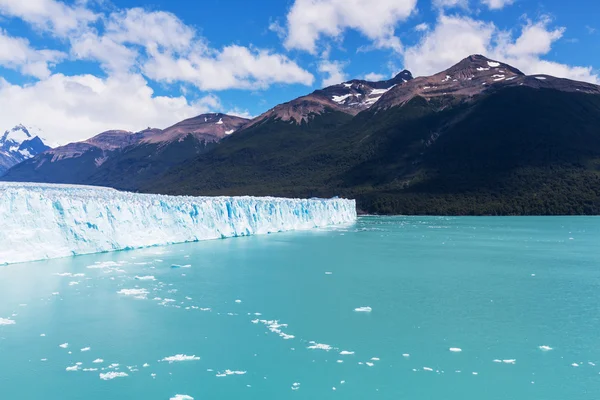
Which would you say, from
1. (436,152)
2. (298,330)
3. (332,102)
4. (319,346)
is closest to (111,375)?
(319,346)

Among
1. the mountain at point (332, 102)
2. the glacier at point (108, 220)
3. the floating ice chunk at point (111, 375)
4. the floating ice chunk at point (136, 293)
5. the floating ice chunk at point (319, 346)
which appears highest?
the mountain at point (332, 102)

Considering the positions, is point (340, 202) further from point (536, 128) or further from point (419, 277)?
point (536, 128)

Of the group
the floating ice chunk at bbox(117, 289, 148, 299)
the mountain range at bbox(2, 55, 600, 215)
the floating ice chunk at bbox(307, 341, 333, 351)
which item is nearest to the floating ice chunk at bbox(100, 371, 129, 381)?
the floating ice chunk at bbox(307, 341, 333, 351)

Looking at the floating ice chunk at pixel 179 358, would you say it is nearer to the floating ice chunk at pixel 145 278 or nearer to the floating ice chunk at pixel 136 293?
the floating ice chunk at pixel 136 293

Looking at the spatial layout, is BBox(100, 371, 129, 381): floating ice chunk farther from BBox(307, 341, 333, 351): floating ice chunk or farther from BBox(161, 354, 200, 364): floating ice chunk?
BBox(307, 341, 333, 351): floating ice chunk

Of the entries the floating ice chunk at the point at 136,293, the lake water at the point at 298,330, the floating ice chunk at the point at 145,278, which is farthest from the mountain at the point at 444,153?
the floating ice chunk at the point at 136,293

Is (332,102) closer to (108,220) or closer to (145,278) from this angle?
(108,220)
